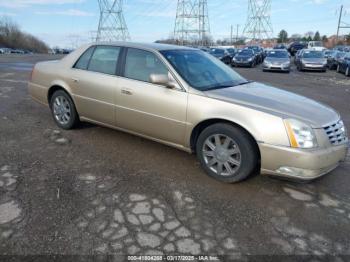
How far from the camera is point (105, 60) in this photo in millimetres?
4758

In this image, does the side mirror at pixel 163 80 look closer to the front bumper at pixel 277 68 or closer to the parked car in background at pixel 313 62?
the front bumper at pixel 277 68

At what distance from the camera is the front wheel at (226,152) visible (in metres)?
3.45

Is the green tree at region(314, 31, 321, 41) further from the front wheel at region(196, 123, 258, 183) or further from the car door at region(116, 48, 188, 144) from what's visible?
the front wheel at region(196, 123, 258, 183)

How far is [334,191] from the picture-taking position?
3.55m

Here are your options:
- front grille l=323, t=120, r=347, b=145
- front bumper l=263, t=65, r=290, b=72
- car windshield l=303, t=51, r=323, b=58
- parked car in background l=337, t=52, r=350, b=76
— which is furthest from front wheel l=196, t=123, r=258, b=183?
car windshield l=303, t=51, r=323, b=58

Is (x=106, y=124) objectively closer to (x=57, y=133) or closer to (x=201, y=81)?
(x=57, y=133)

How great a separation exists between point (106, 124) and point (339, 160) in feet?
10.7

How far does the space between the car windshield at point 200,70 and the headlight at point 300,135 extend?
1.19m

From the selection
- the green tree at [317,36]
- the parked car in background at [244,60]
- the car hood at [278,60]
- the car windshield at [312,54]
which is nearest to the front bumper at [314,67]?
the car windshield at [312,54]

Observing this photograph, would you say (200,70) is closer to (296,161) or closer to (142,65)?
(142,65)

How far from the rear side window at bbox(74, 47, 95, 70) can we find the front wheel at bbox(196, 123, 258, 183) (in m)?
2.45

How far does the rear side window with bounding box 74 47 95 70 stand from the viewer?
16.4 ft

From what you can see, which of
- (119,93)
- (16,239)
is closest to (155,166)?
(119,93)

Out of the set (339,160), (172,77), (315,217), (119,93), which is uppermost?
(172,77)
